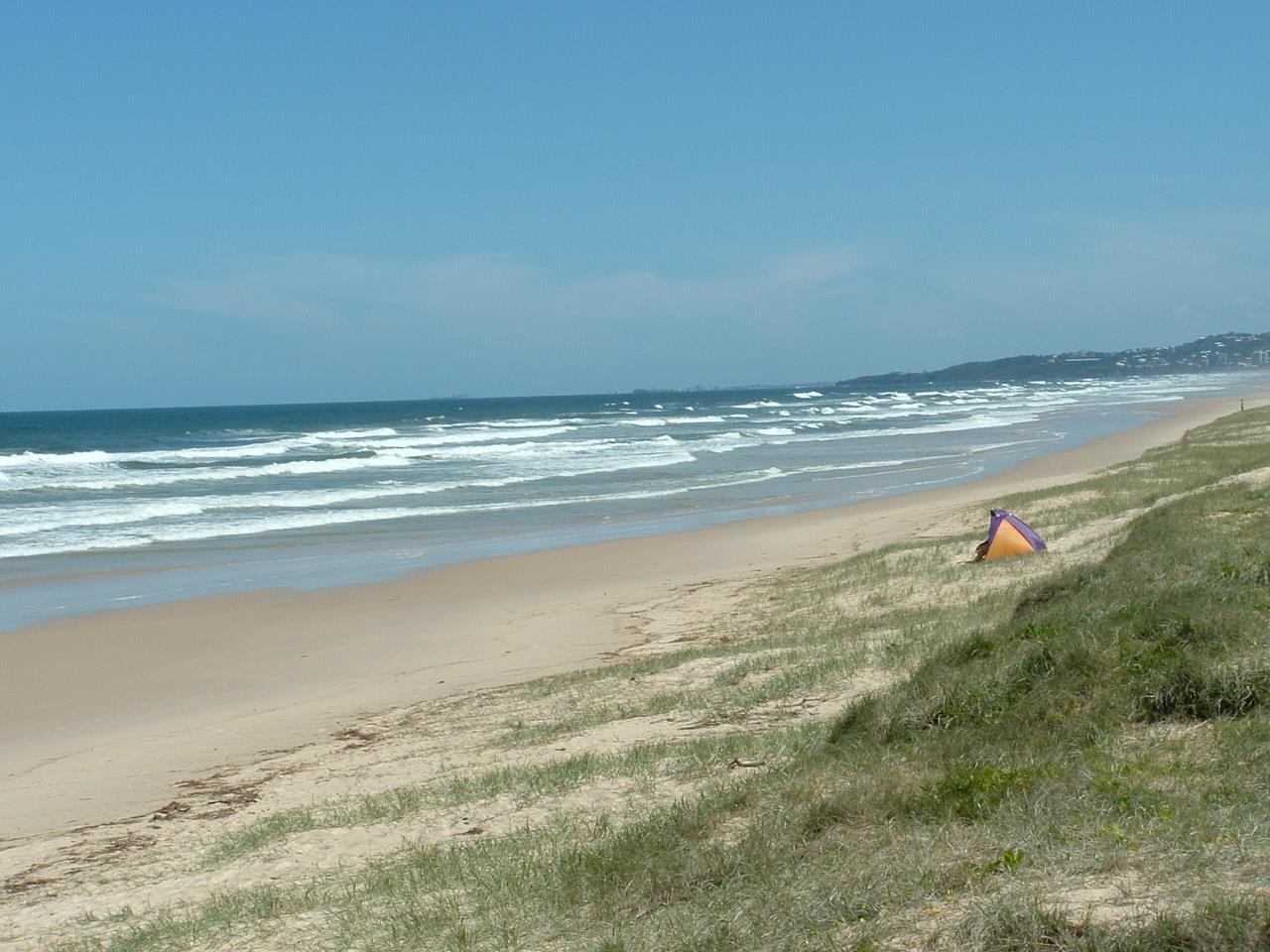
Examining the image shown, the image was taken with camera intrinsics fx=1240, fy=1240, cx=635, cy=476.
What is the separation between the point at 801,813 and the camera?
5.10 meters

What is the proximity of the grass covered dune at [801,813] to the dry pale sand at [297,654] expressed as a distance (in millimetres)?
1094

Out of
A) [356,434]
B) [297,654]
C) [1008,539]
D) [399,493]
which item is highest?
[356,434]

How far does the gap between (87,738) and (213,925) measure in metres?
6.03

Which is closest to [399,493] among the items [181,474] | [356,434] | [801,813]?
[181,474]

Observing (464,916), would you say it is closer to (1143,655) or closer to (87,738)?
(1143,655)

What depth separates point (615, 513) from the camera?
1036 inches

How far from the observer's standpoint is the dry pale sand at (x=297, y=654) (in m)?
9.30

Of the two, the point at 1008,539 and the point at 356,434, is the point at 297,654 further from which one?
the point at 356,434

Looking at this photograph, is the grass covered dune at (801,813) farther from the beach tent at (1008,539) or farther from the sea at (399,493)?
the sea at (399,493)

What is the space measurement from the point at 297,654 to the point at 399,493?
19537mm

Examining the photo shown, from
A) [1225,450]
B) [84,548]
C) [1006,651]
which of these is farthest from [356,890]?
[1225,450]

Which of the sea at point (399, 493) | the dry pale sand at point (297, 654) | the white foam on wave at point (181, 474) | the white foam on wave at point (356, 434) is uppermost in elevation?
the white foam on wave at point (356, 434)

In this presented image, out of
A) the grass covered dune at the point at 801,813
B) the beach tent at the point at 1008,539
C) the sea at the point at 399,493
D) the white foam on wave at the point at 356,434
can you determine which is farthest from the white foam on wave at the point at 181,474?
the grass covered dune at the point at 801,813

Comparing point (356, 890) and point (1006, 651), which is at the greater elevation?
point (1006, 651)
